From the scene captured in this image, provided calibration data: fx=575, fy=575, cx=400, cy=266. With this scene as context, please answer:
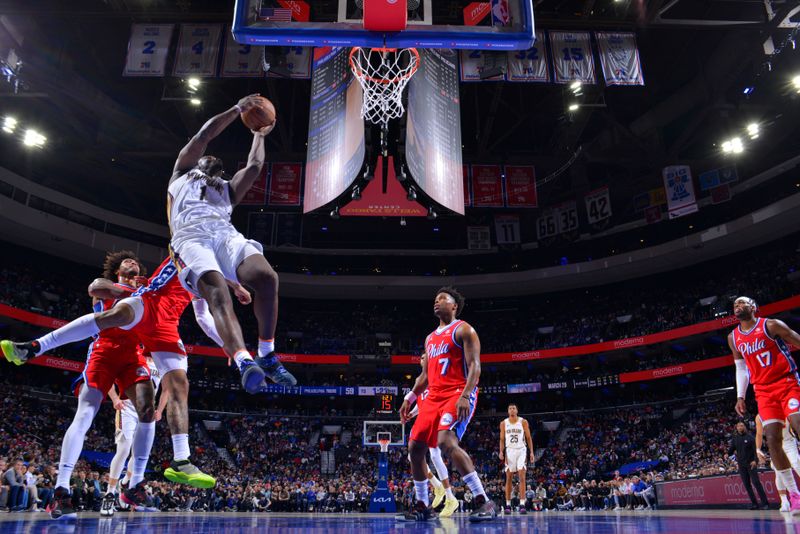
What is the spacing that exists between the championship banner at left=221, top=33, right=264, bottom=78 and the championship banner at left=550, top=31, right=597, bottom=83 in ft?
24.4

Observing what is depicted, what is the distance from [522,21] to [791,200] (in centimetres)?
2466

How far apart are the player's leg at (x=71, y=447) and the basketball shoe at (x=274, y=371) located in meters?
2.24

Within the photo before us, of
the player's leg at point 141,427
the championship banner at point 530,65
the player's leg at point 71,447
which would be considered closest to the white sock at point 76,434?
the player's leg at point 71,447

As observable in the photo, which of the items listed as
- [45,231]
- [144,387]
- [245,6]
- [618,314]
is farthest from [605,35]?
[45,231]

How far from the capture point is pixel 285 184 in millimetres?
19547

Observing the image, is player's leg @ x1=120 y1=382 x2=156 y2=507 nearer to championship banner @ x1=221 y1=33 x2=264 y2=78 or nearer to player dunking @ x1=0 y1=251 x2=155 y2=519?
player dunking @ x1=0 y1=251 x2=155 y2=519

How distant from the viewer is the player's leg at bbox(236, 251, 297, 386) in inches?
147

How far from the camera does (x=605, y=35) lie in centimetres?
1504

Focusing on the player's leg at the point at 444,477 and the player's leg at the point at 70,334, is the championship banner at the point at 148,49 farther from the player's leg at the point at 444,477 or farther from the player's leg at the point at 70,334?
the player's leg at the point at 444,477

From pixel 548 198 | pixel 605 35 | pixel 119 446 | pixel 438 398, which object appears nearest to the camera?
pixel 438 398

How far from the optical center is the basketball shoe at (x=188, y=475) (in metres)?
3.98

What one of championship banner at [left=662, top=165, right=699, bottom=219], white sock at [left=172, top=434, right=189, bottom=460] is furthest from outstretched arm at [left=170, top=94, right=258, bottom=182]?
Result: championship banner at [left=662, top=165, right=699, bottom=219]

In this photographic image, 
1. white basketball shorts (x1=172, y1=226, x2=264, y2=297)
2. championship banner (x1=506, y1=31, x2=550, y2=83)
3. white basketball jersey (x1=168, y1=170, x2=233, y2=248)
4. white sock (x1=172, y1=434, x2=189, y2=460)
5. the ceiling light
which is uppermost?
the ceiling light

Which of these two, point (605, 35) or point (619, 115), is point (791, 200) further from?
point (605, 35)
